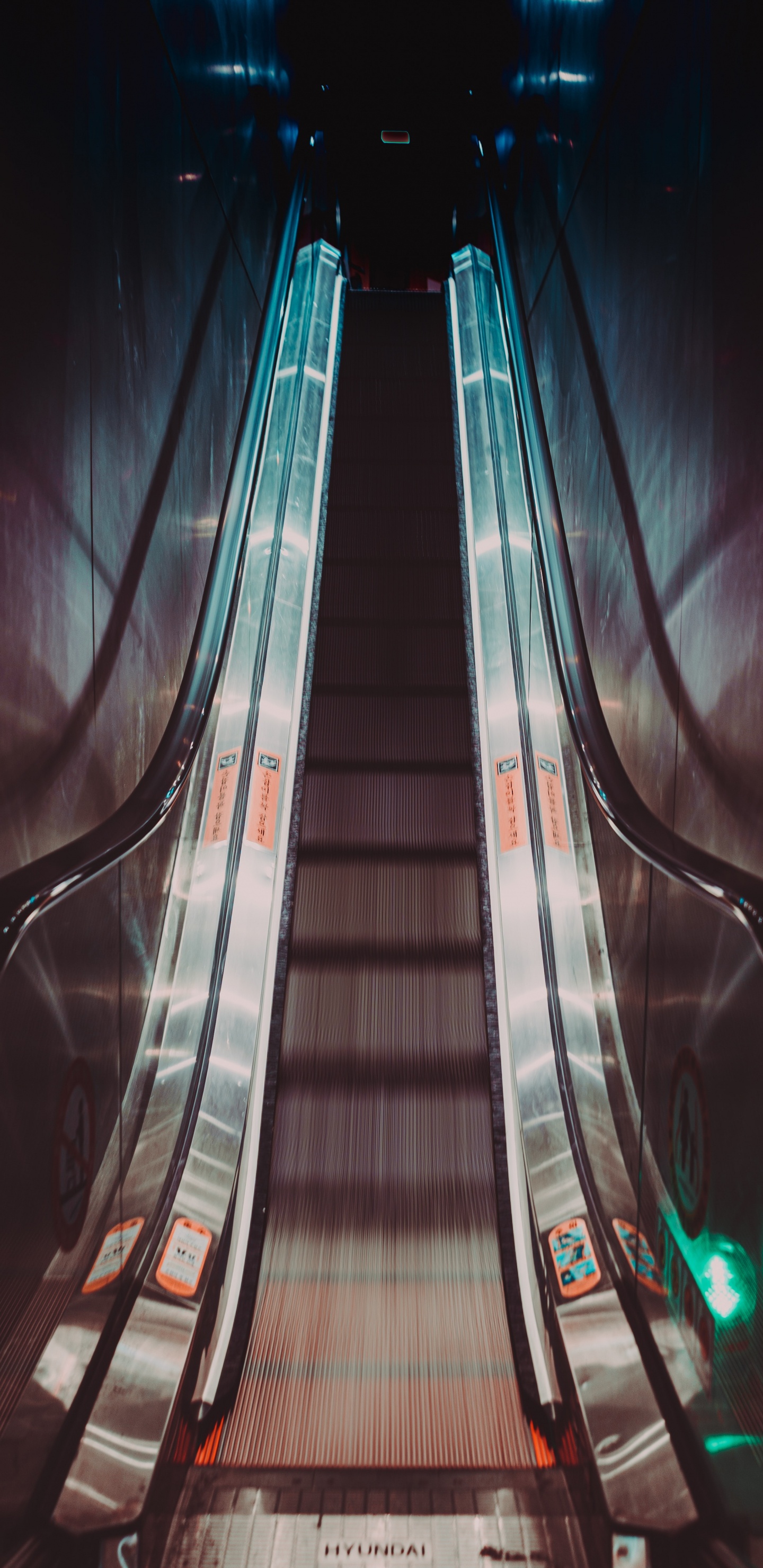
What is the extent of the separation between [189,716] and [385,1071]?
4.58 feet

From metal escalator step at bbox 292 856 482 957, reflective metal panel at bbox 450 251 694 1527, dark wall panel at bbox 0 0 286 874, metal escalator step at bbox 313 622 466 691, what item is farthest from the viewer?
metal escalator step at bbox 313 622 466 691

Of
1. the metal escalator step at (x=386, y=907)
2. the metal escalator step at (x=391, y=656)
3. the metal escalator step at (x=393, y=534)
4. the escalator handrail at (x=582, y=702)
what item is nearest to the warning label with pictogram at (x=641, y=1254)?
the escalator handrail at (x=582, y=702)

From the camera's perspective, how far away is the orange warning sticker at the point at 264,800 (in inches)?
158

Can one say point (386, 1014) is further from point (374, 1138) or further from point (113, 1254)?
point (113, 1254)

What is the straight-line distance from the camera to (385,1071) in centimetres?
336

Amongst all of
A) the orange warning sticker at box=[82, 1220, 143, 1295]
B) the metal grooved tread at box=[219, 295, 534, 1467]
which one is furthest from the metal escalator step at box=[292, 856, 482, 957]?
the orange warning sticker at box=[82, 1220, 143, 1295]

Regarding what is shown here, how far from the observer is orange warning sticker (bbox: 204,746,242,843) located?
157 inches

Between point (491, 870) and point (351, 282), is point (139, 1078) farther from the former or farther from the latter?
point (351, 282)

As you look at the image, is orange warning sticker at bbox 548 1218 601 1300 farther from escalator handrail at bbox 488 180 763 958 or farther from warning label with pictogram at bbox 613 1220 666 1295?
escalator handrail at bbox 488 180 763 958

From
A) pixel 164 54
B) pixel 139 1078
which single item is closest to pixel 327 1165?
pixel 139 1078

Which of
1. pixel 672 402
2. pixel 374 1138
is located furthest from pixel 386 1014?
pixel 672 402

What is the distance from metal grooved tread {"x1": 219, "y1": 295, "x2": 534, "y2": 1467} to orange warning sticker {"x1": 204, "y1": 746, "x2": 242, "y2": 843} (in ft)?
1.09

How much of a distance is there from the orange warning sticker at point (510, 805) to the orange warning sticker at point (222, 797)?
3.73 feet

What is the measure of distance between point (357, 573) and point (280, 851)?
6.86 feet
